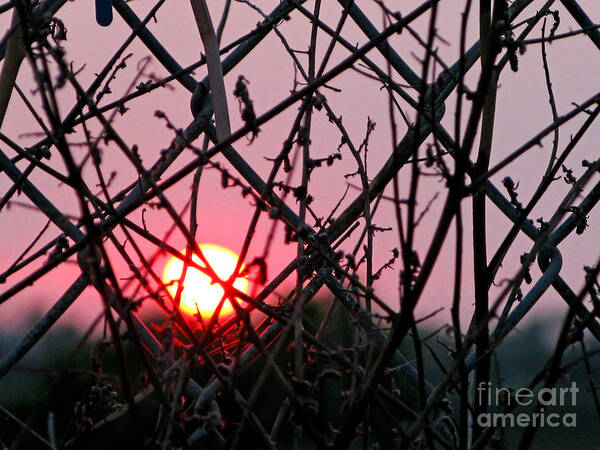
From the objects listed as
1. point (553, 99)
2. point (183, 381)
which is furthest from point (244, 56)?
point (183, 381)

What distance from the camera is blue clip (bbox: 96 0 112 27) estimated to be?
3.84 ft

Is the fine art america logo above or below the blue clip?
below

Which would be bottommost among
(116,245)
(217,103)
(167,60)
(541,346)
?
(116,245)

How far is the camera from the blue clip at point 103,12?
3.84 ft

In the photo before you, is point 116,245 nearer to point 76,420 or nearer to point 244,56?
point 76,420

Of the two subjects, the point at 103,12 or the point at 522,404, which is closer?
the point at 522,404

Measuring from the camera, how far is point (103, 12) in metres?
1.18

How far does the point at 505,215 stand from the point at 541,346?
0.25 m

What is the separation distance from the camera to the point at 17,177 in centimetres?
124

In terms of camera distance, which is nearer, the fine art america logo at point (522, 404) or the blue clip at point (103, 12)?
the fine art america logo at point (522, 404)

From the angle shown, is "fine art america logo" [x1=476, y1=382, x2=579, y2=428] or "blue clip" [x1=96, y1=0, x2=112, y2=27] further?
"blue clip" [x1=96, y1=0, x2=112, y2=27]

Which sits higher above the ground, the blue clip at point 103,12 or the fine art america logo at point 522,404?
the blue clip at point 103,12

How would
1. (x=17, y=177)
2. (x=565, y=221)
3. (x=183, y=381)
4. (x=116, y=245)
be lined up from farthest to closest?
1. (x=565, y=221)
2. (x=17, y=177)
3. (x=116, y=245)
4. (x=183, y=381)

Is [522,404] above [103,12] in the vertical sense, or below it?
below
